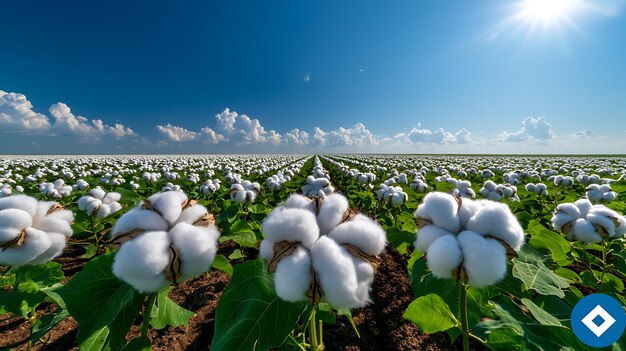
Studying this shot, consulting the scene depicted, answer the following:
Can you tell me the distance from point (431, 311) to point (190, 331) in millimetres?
3057

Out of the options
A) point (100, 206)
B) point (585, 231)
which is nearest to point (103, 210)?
point (100, 206)

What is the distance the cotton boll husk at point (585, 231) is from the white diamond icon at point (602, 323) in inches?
48.5

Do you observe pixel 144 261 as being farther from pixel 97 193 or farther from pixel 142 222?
pixel 97 193

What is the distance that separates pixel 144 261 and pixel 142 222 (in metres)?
0.20

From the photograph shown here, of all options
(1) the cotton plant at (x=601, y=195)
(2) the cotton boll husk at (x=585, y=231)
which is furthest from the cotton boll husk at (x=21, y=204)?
(1) the cotton plant at (x=601, y=195)

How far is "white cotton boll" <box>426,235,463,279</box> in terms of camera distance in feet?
3.75

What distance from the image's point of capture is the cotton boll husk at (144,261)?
3.13 feet

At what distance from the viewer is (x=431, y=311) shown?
142 centimetres

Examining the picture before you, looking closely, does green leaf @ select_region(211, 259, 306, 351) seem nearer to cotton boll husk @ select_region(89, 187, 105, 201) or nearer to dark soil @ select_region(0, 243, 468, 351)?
dark soil @ select_region(0, 243, 468, 351)

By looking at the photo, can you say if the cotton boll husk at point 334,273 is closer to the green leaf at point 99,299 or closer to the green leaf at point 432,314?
the green leaf at point 432,314

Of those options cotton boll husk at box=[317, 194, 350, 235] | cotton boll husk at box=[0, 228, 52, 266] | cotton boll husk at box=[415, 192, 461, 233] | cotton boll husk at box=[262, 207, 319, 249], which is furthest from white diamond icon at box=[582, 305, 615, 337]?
cotton boll husk at box=[0, 228, 52, 266]

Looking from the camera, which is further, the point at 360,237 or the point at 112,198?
the point at 112,198

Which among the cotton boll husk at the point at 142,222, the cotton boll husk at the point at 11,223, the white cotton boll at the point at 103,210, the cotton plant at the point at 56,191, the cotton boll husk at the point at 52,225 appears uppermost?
the cotton boll husk at the point at 142,222

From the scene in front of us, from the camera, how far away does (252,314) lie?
3.61 feet
